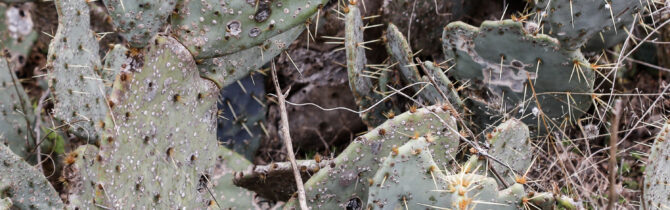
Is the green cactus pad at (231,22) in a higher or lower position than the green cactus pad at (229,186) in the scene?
higher

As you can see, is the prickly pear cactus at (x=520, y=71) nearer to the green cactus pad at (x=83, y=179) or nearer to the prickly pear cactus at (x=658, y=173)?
the prickly pear cactus at (x=658, y=173)

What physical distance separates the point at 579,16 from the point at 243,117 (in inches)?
56.3

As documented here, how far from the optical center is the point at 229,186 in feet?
8.50

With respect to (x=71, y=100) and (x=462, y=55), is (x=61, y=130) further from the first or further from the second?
(x=462, y=55)

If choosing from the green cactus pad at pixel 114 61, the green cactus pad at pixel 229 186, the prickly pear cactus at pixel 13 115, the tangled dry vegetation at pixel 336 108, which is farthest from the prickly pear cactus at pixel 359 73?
the prickly pear cactus at pixel 13 115

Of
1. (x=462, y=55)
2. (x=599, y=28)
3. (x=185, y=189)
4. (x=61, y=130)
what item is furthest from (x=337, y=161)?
(x=61, y=130)

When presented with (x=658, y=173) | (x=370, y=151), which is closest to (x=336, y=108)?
(x=370, y=151)

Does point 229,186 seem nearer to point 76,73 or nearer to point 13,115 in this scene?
point 76,73

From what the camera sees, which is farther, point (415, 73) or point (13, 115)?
point (13, 115)

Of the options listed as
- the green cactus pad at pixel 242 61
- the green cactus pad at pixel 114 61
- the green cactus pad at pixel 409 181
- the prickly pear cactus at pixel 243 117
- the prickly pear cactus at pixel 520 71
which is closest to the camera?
the green cactus pad at pixel 409 181

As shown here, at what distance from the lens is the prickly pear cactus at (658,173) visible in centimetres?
203

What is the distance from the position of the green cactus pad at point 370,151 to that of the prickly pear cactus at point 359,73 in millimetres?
440

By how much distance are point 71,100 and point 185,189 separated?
764 millimetres

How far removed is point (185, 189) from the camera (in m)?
2.02
